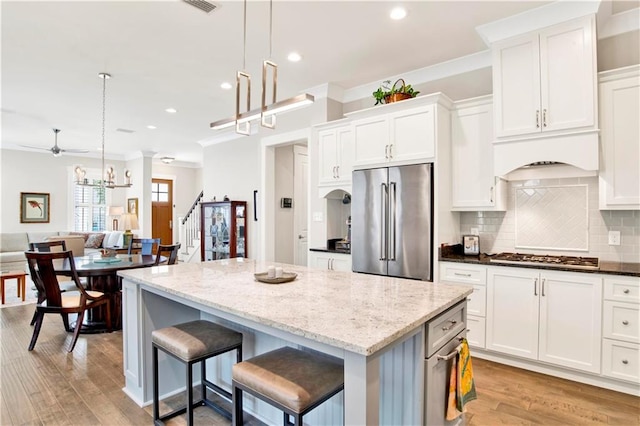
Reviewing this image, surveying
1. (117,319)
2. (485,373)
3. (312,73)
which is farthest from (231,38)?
(485,373)

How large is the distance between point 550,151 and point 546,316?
1339 millimetres

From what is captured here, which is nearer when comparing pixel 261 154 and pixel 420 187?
pixel 420 187

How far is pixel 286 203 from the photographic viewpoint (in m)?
5.73

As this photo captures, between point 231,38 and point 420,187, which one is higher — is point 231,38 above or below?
above

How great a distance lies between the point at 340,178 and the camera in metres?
4.30

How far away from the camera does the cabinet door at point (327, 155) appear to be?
436cm

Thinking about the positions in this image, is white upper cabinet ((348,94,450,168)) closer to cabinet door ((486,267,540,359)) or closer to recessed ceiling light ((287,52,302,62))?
recessed ceiling light ((287,52,302,62))

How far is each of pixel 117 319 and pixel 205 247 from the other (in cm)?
277

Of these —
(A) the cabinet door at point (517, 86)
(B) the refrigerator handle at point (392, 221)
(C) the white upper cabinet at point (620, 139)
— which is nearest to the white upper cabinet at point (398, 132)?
(B) the refrigerator handle at point (392, 221)

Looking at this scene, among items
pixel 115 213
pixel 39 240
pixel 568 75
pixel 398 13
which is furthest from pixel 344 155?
pixel 39 240

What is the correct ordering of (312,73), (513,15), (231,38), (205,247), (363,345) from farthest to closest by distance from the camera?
1. (205,247)
2. (312,73)
3. (231,38)
4. (513,15)
5. (363,345)

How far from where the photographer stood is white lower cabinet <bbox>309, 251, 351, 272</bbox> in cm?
415

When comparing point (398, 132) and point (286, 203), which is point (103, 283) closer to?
point (286, 203)

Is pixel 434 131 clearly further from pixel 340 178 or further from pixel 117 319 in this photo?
pixel 117 319
